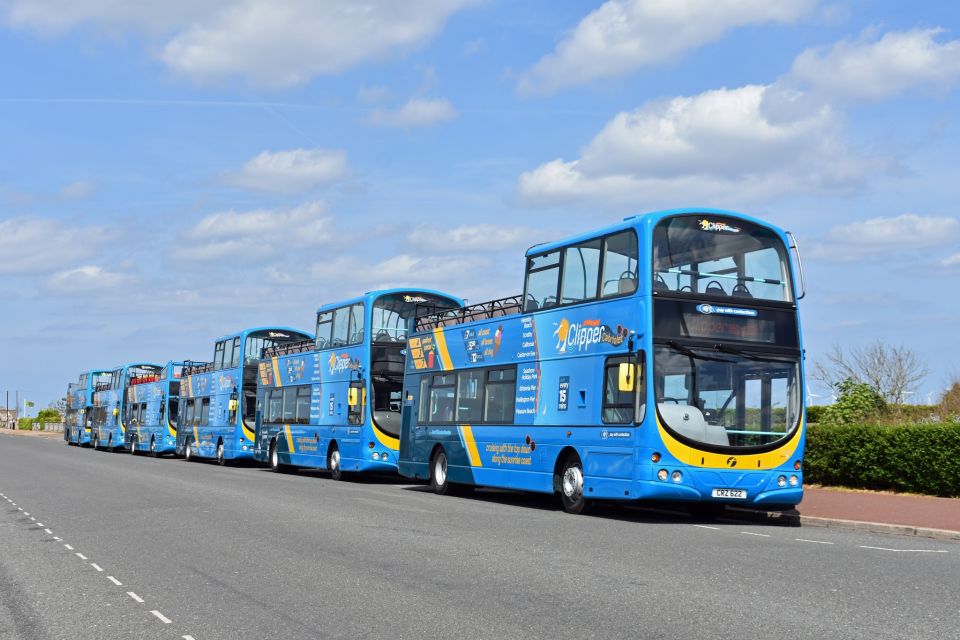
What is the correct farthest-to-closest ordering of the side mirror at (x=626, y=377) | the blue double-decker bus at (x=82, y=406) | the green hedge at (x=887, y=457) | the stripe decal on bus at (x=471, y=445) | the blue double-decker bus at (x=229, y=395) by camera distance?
the blue double-decker bus at (x=82, y=406), the blue double-decker bus at (x=229, y=395), the stripe decal on bus at (x=471, y=445), the green hedge at (x=887, y=457), the side mirror at (x=626, y=377)

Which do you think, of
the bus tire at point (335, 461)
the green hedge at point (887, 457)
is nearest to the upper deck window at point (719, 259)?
the green hedge at point (887, 457)

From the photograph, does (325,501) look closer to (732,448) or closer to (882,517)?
(732,448)

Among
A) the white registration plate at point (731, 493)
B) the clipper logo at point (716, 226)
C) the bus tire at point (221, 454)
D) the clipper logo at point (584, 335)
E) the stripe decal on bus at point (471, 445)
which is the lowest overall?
the bus tire at point (221, 454)

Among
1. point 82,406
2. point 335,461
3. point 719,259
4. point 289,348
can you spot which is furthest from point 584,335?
point 82,406

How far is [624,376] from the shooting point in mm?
16656

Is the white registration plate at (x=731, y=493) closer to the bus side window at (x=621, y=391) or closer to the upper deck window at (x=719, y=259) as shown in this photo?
the bus side window at (x=621, y=391)

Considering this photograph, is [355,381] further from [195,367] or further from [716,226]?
[195,367]

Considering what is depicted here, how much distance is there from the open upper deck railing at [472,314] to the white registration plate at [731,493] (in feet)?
19.3

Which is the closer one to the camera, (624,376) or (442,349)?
(624,376)

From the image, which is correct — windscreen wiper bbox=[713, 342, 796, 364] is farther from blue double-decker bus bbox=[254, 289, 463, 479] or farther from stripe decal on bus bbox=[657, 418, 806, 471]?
blue double-decker bus bbox=[254, 289, 463, 479]

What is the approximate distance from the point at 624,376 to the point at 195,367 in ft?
114

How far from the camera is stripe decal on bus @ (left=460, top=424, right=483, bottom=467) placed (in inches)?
887

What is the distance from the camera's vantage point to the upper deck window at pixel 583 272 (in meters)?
17.6

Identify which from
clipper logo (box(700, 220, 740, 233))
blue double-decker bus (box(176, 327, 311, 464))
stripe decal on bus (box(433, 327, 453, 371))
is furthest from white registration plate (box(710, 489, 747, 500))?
blue double-decker bus (box(176, 327, 311, 464))
